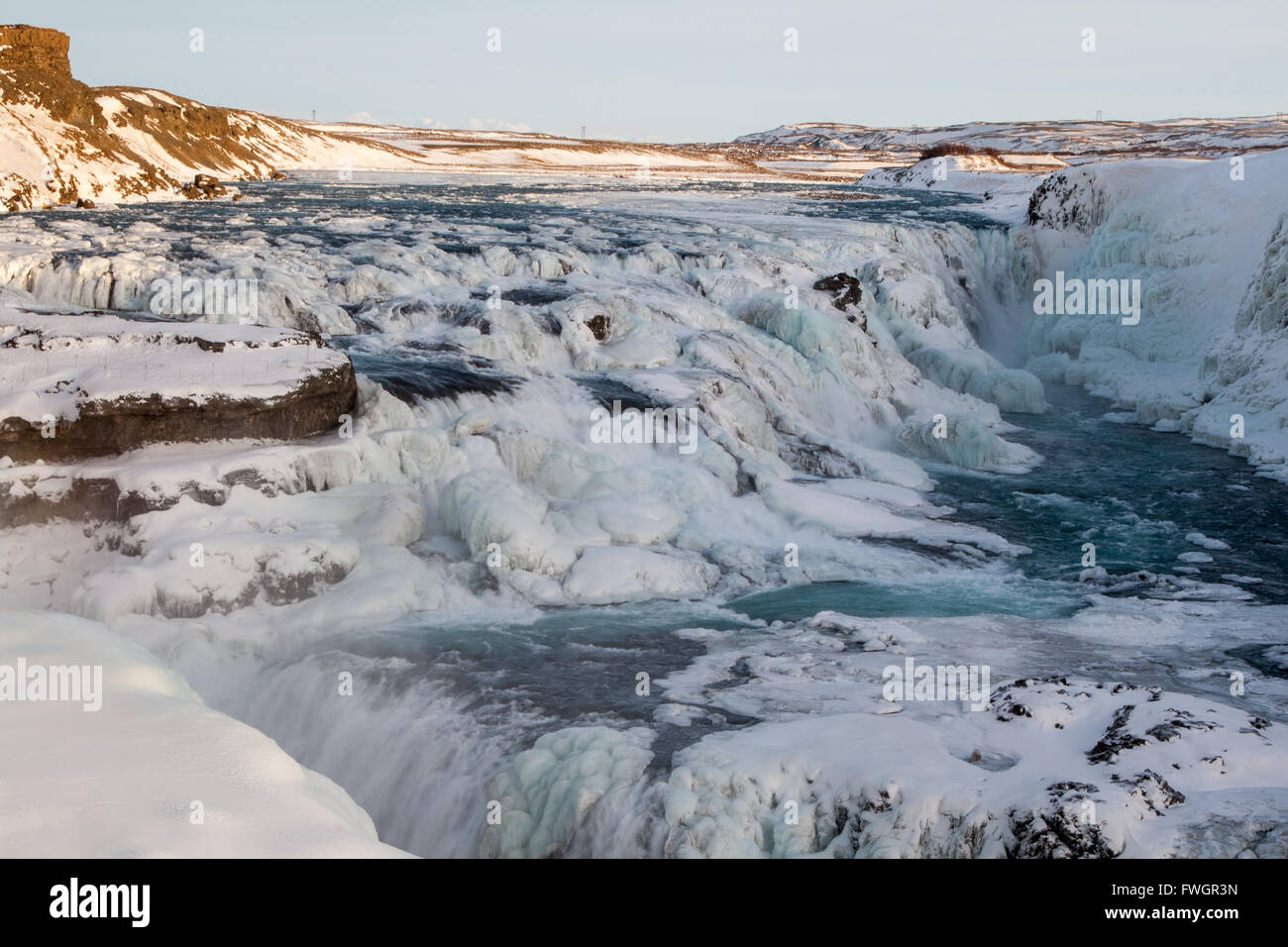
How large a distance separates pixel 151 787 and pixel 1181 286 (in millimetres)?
25128

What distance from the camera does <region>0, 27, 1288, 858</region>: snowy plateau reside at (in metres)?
6.30

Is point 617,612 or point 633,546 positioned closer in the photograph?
point 617,612

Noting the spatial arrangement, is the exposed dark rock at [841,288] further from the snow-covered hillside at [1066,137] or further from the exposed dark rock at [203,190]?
the snow-covered hillside at [1066,137]

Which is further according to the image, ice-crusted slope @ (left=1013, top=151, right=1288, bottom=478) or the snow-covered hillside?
the snow-covered hillside

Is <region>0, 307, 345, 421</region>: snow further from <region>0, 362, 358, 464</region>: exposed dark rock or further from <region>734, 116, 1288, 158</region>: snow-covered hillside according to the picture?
<region>734, 116, 1288, 158</region>: snow-covered hillside

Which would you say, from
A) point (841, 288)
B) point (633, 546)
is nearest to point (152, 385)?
point (633, 546)

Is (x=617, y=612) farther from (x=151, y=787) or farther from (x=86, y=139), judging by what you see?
(x=86, y=139)

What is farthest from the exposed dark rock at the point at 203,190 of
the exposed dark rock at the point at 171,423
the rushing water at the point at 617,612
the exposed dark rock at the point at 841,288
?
the exposed dark rock at the point at 171,423

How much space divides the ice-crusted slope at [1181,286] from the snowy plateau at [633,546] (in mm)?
114

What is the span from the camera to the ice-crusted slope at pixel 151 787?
438 centimetres

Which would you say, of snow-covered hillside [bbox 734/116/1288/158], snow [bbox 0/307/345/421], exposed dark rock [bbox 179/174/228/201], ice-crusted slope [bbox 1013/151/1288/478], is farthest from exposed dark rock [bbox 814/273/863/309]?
snow-covered hillside [bbox 734/116/1288/158]

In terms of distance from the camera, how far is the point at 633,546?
40.2 ft

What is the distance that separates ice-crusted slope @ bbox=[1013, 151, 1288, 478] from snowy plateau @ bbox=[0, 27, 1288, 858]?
114mm
